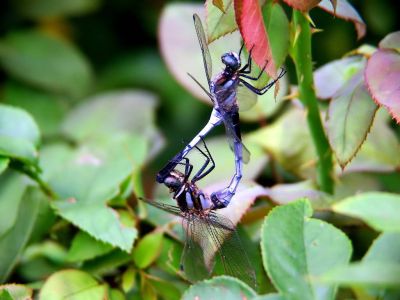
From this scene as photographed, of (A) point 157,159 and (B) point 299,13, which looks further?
(A) point 157,159

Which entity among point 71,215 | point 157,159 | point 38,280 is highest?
point 71,215

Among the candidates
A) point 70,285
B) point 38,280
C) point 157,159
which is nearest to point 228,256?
point 70,285

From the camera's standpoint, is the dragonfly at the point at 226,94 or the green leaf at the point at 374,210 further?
the dragonfly at the point at 226,94

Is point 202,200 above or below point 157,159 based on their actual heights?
above

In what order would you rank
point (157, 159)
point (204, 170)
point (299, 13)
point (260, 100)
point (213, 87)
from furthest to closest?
point (157, 159) < point (260, 100) < point (204, 170) < point (213, 87) < point (299, 13)

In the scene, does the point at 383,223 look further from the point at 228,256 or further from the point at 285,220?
the point at 228,256

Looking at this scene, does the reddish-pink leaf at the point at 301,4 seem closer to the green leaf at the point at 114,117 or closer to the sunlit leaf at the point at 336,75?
the sunlit leaf at the point at 336,75

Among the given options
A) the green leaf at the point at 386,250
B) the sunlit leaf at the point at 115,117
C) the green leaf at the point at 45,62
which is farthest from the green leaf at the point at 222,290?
the green leaf at the point at 45,62

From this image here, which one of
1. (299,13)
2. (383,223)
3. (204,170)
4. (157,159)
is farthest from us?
(157,159)
